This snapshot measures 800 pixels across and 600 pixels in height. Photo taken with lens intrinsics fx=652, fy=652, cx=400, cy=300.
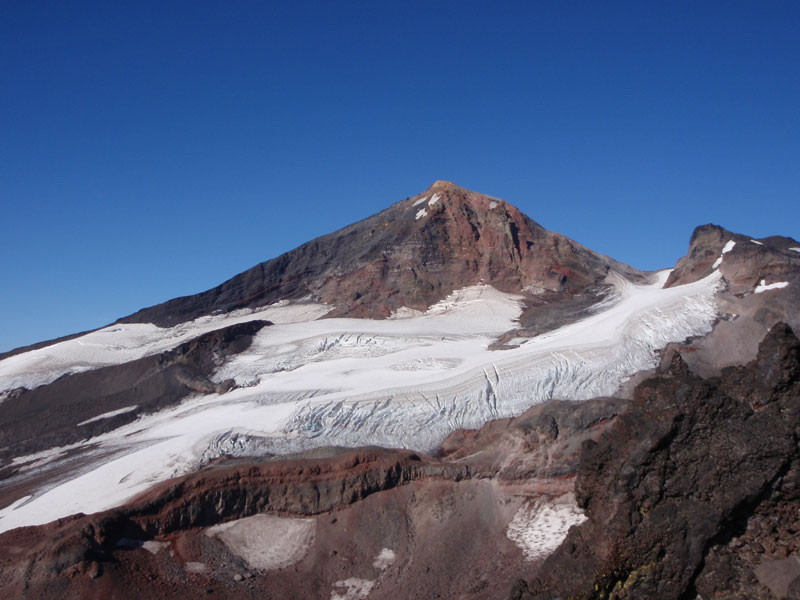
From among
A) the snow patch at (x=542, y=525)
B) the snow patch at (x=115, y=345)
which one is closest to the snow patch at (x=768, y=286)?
the snow patch at (x=542, y=525)

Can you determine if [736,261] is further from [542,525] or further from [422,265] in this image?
[422,265]

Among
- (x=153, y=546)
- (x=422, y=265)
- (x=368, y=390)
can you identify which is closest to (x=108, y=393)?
(x=368, y=390)

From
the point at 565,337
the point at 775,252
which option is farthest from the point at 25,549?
the point at 775,252

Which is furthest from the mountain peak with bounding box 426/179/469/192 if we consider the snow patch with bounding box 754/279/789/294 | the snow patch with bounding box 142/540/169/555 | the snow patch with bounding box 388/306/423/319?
the snow patch with bounding box 142/540/169/555

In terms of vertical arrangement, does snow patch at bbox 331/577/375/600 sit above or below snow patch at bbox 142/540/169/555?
below

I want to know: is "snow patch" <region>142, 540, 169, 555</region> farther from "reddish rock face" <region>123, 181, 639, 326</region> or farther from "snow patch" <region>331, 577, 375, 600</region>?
"reddish rock face" <region>123, 181, 639, 326</region>

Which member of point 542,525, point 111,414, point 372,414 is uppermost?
point 111,414

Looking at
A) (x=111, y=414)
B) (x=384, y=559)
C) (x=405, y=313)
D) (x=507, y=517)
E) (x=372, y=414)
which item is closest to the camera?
(x=384, y=559)

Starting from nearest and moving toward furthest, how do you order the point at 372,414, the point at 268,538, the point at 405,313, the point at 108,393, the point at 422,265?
the point at 268,538 → the point at 372,414 → the point at 108,393 → the point at 405,313 → the point at 422,265
